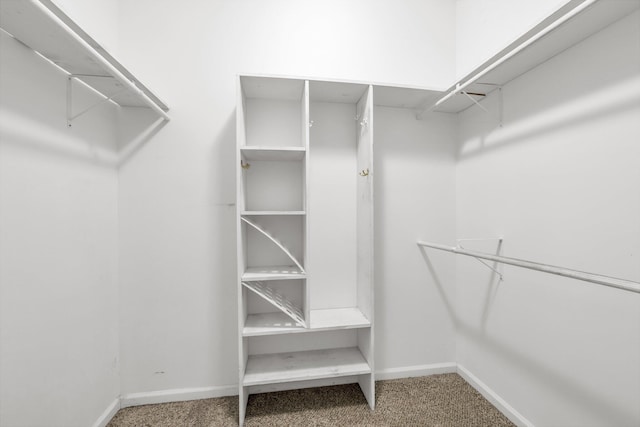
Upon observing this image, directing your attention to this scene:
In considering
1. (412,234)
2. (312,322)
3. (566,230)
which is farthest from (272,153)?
(566,230)

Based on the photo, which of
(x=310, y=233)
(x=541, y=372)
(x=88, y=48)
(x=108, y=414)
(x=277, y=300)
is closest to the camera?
(x=88, y=48)

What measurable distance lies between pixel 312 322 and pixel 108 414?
1315 mm

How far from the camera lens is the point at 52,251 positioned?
121 cm

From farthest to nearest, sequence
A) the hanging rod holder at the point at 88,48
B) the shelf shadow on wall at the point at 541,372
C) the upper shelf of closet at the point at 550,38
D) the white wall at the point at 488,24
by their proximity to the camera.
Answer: the white wall at the point at 488,24
the shelf shadow on wall at the point at 541,372
the upper shelf of closet at the point at 550,38
the hanging rod holder at the point at 88,48

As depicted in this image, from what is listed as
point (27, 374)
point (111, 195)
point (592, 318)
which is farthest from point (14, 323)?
point (592, 318)

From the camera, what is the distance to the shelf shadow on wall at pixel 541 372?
1.13 meters

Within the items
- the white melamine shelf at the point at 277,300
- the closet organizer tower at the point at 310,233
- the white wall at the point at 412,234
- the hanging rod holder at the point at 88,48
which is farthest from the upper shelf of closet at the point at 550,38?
the hanging rod holder at the point at 88,48

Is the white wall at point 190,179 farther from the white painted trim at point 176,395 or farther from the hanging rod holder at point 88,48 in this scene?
the hanging rod holder at point 88,48

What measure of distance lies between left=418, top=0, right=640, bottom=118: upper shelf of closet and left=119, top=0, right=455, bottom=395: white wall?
103cm

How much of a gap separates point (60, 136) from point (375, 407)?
2303mm

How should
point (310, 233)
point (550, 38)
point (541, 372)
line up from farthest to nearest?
point (310, 233) → point (541, 372) → point (550, 38)

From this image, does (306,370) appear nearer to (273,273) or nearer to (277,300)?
(277,300)

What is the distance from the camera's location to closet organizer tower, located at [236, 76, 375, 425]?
1637 mm

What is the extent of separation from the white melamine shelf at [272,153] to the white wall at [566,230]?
1268 mm
